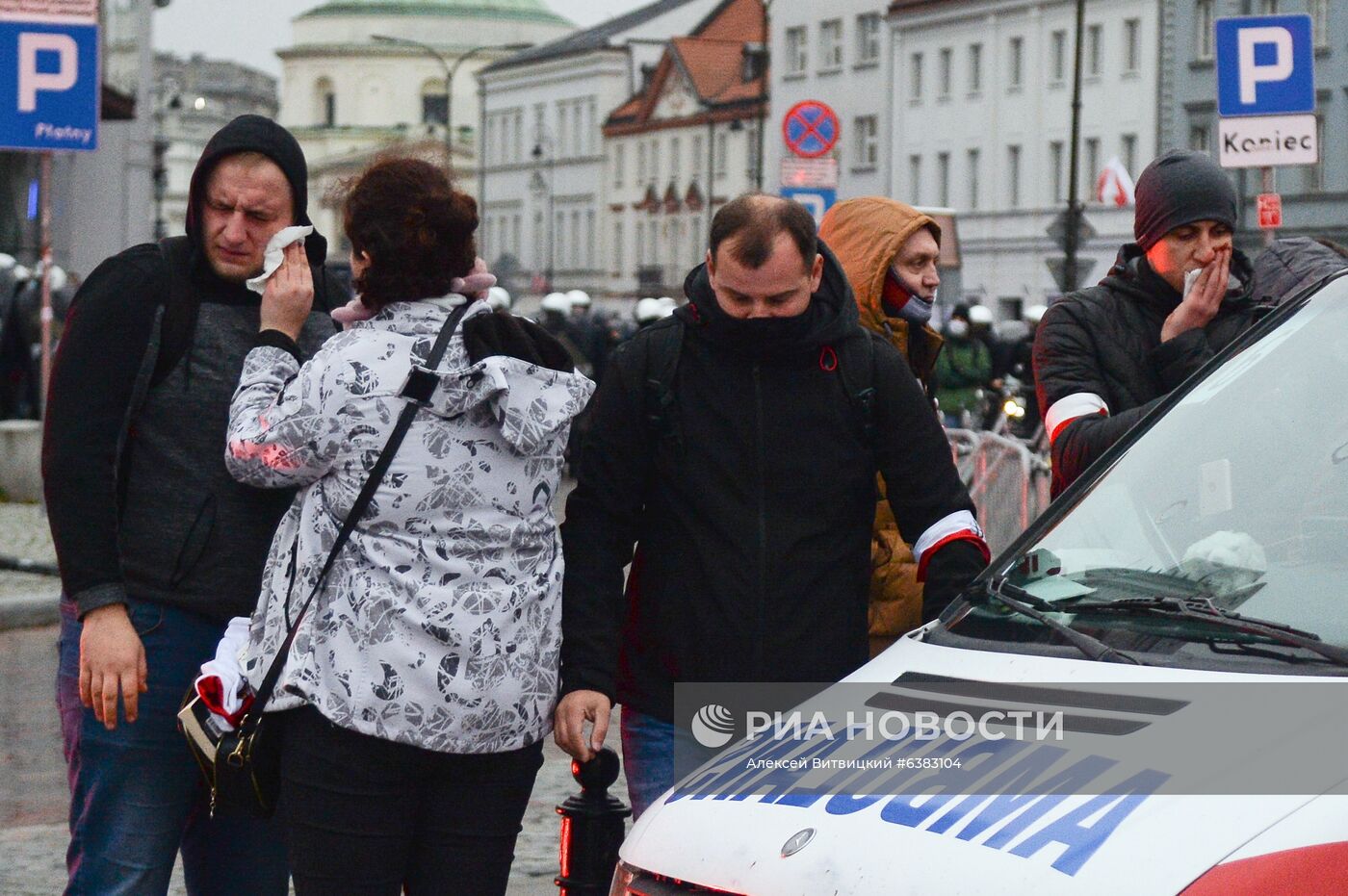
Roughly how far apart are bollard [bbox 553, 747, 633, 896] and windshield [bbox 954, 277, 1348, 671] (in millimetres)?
942

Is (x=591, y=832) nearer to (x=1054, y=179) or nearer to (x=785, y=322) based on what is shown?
(x=785, y=322)

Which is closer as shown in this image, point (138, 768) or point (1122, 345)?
point (138, 768)

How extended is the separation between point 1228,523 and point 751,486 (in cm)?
102

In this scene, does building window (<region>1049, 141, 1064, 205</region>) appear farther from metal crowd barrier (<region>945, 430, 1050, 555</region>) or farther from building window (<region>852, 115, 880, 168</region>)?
metal crowd barrier (<region>945, 430, 1050, 555</region>)

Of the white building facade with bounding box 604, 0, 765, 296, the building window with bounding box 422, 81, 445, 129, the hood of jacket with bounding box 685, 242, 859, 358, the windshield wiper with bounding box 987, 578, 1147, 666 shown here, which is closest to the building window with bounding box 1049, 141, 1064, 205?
the white building facade with bounding box 604, 0, 765, 296

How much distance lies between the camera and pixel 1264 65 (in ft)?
39.1

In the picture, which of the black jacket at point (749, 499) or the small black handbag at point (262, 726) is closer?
the small black handbag at point (262, 726)

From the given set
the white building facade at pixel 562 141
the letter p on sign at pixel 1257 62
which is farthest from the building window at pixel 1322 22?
the white building facade at pixel 562 141

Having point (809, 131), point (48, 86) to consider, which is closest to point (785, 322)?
point (48, 86)

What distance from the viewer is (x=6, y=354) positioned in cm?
2530

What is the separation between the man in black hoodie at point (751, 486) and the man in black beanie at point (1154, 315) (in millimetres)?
529

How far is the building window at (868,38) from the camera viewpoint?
76.0 metres

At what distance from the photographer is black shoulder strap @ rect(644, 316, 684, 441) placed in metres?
A: 4.30

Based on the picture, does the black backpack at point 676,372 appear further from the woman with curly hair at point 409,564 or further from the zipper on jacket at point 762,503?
the woman with curly hair at point 409,564
